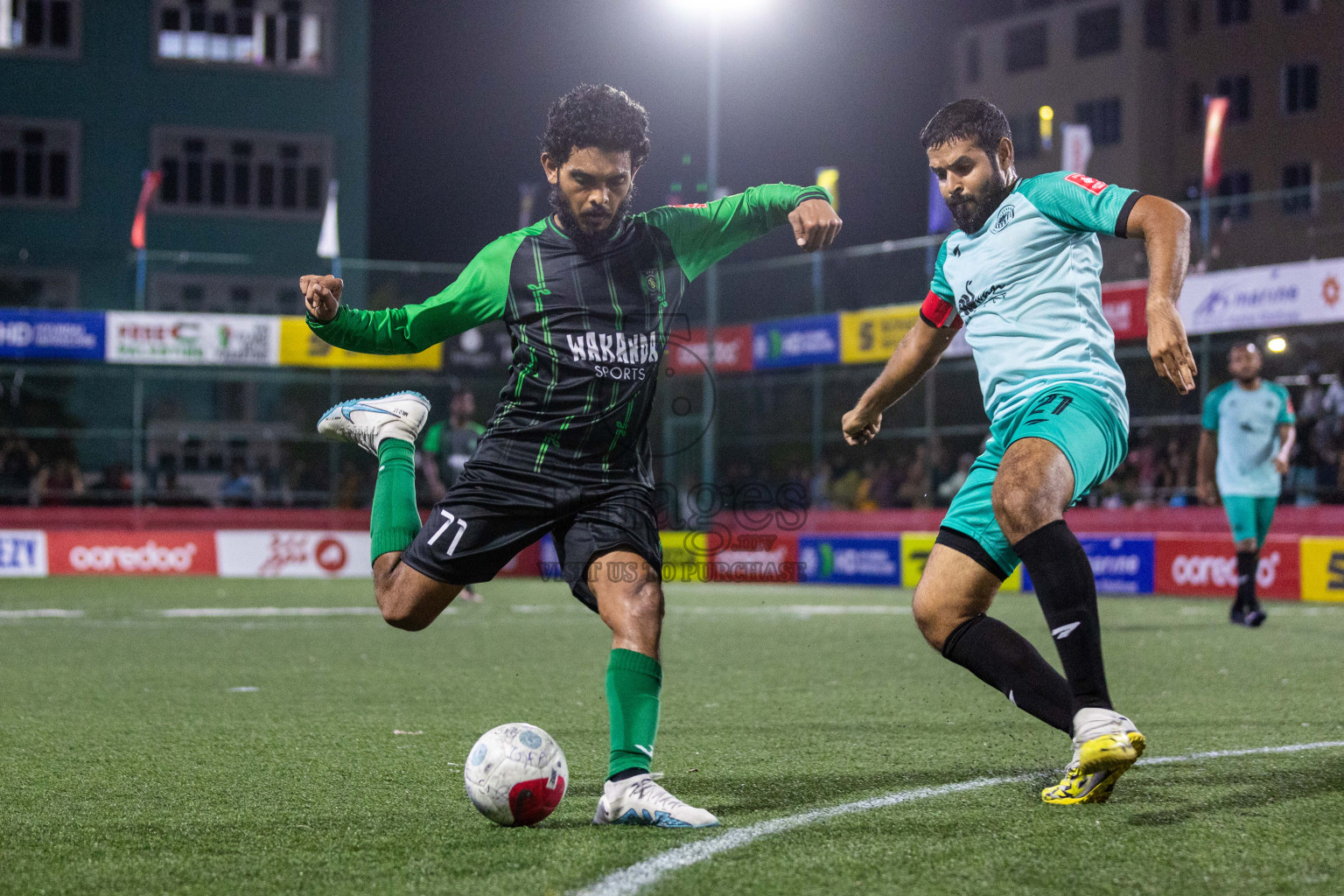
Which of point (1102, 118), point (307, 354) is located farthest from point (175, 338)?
point (1102, 118)

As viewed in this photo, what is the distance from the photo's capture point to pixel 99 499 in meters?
22.9

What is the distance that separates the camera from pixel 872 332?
858 inches

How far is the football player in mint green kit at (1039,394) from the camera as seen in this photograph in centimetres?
403

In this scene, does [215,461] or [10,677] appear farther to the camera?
[215,461]

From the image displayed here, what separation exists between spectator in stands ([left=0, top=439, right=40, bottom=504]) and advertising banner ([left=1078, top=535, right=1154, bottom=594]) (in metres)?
16.0

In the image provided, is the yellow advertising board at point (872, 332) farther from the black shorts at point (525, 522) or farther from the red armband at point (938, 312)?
the black shorts at point (525, 522)

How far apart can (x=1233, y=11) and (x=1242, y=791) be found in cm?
4704

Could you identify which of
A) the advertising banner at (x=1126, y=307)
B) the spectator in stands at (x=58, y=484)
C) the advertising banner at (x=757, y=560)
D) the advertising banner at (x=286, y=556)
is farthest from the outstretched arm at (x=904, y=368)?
the spectator in stands at (x=58, y=484)

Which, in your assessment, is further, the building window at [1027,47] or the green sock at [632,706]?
the building window at [1027,47]

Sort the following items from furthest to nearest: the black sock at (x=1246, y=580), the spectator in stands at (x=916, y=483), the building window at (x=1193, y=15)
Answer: the building window at (x=1193, y=15) → the spectator in stands at (x=916, y=483) → the black sock at (x=1246, y=580)

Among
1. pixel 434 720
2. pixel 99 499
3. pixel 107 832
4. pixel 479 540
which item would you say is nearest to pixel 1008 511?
pixel 479 540

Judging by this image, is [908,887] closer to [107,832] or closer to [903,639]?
[107,832]

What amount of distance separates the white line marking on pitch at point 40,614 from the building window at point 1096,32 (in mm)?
42963

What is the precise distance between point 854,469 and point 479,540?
18.8 metres
